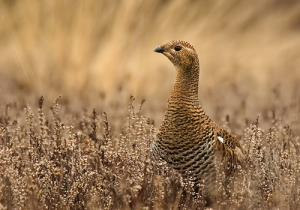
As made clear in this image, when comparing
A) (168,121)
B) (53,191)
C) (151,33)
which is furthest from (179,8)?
(53,191)

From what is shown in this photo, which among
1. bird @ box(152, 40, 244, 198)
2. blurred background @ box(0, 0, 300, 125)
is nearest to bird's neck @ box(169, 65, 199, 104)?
bird @ box(152, 40, 244, 198)

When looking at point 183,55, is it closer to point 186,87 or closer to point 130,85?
point 186,87

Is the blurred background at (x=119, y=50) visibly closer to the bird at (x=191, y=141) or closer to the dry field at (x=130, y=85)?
the dry field at (x=130, y=85)

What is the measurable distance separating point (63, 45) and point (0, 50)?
6.70 ft

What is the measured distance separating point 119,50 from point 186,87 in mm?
5344

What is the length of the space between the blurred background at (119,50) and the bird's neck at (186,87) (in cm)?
399

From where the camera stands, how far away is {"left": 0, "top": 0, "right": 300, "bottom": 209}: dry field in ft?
17.3

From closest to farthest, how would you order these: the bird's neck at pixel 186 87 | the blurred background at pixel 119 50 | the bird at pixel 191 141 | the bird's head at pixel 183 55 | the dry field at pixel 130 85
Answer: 1. the dry field at pixel 130 85
2. the bird at pixel 191 141
3. the bird's neck at pixel 186 87
4. the bird's head at pixel 183 55
5. the blurred background at pixel 119 50

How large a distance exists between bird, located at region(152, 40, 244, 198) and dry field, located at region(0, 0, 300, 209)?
133 millimetres

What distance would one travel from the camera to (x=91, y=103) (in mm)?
9719

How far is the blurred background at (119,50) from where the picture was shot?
35.7ft

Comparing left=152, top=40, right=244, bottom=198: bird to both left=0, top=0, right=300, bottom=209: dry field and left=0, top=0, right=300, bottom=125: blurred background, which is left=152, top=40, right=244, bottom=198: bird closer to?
left=0, top=0, right=300, bottom=209: dry field

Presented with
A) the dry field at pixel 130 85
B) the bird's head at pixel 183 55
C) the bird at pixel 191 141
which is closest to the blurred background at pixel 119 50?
the dry field at pixel 130 85

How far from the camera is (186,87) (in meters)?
6.03
